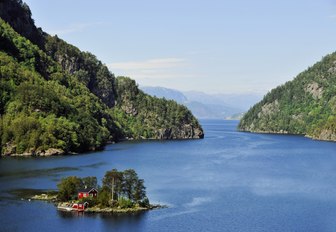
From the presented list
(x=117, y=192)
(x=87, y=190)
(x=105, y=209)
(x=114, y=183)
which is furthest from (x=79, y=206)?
(x=117, y=192)

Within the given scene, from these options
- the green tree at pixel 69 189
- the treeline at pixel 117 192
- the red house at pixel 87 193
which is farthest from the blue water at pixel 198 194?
the red house at pixel 87 193

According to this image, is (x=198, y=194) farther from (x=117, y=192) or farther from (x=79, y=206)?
(x=79, y=206)

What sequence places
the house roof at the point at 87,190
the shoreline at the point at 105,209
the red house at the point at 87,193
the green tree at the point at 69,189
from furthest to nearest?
the green tree at the point at 69,189 → the house roof at the point at 87,190 → the red house at the point at 87,193 → the shoreline at the point at 105,209

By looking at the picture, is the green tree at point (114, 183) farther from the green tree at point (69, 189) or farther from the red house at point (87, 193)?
the green tree at point (69, 189)

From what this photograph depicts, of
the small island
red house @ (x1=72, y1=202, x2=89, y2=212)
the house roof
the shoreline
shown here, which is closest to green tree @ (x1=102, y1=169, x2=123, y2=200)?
the small island

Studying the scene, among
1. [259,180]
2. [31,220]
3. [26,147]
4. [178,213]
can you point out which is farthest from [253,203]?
[26,147]

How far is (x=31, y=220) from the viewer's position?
100688 millimetres

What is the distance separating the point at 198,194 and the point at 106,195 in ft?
85.7

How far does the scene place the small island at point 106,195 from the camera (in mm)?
109062

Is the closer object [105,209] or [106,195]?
[105,209]

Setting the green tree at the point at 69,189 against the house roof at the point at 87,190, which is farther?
the green tree at the point at 69,189

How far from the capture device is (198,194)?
130000 mm

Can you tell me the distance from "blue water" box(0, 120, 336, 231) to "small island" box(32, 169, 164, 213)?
3448 millimetres

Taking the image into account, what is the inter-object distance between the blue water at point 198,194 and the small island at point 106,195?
3.45 m
